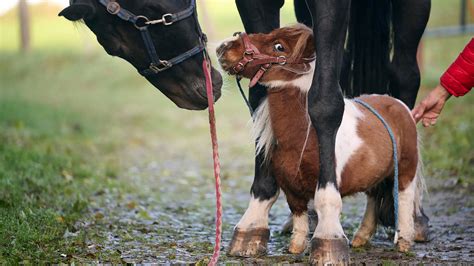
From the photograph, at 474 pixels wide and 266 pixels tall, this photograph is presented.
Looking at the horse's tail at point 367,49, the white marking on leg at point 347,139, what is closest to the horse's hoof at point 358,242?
the white marking on leg at point 347,139

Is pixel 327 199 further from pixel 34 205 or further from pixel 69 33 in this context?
pixel 69 33

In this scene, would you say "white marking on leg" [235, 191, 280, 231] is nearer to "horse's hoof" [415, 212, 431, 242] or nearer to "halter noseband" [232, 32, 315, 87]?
"halter noseband" [232, 32, 315, 87]

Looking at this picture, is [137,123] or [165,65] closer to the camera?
[165,65]

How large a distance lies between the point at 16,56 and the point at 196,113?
11.4 m

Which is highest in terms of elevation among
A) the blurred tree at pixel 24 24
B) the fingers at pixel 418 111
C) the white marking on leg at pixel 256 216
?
the fingers at pixel 418 111

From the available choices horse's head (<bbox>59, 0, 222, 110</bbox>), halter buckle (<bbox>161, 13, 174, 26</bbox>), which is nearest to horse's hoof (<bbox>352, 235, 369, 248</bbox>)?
horse's head (<bbox>59, 0, 222, 110</bbox>)

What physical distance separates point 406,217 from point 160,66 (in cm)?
148

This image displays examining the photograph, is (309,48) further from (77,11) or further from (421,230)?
(421,230)

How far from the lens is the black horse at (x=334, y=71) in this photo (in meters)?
3.54

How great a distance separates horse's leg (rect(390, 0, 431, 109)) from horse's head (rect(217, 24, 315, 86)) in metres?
0.90

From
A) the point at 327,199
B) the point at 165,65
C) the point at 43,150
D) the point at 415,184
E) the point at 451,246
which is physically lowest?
the point at 43,150

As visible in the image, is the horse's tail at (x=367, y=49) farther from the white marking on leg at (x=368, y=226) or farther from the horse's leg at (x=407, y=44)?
the white marking on leg at (x=368, y=226)

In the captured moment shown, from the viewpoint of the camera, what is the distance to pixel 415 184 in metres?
4.21

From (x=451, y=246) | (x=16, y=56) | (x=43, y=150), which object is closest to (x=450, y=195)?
(x=451, y=246)
